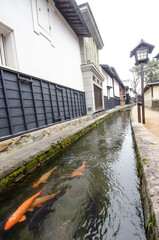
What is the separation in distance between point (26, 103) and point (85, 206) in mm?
3988

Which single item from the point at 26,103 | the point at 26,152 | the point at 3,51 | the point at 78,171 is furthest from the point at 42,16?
the point at 78,171

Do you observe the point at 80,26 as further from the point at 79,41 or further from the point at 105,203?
the point at 105,203

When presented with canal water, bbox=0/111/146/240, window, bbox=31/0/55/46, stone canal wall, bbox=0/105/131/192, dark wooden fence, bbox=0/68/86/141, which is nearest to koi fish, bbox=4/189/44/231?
canal water, bbox=0/111/146/240

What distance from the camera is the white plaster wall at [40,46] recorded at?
14.0 ft

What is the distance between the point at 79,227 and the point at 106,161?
77.6 inches

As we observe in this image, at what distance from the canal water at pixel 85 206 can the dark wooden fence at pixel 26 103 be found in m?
1.92

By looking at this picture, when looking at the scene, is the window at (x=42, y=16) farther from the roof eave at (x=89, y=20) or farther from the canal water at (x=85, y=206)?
the canal water at (x=85, y=206)

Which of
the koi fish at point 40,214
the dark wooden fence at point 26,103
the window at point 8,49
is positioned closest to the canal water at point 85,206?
the koi fish at point 40,214

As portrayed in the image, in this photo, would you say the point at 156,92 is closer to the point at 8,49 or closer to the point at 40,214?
the point at 8,49

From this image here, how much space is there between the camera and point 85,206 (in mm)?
1861

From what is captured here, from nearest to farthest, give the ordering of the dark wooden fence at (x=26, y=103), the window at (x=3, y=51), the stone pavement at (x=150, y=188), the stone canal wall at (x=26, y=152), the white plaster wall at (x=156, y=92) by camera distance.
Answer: the stone pavement at (x=150, y=188), the stone canal wall at (x=26, y=152), the dark wooden fence at (x=26, y=103), the window at (x=3, y=51), the white plaster wall at (x=156, y=92)

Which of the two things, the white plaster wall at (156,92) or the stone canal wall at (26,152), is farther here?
the white plaster wall at (156,92)

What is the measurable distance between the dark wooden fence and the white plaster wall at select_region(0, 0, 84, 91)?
520mm

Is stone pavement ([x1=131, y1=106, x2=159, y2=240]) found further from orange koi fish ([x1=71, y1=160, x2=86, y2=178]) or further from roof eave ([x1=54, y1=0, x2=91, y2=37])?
roof eave ([x1=54, y1=0, x2=91, y2=37])
